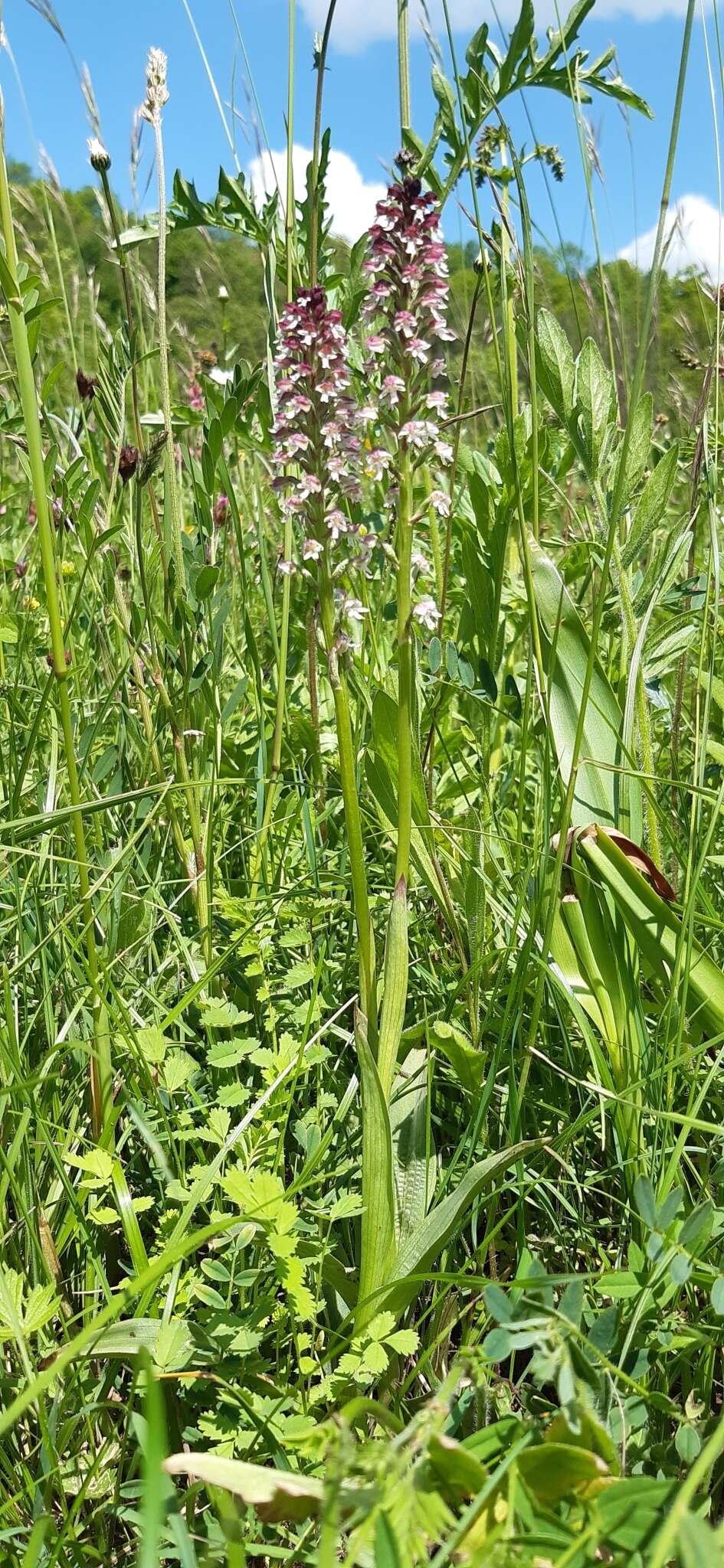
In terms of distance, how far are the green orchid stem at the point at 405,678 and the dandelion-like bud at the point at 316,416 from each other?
0.26ft

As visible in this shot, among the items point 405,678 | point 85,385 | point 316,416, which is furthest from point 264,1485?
point 85,385

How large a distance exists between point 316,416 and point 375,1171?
100 cm

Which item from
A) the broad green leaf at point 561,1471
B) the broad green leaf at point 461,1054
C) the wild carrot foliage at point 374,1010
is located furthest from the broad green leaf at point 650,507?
the broad green leaf at point 561,1471

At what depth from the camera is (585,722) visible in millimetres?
1608

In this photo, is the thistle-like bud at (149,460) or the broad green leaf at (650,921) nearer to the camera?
the broad green leaf at (650,921)

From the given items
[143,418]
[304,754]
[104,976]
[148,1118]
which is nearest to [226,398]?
[143,418]

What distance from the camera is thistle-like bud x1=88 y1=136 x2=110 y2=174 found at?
1.64 meters

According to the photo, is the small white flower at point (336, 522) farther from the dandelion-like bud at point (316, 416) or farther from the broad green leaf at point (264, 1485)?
the broad green leaf at point (264, 1485)

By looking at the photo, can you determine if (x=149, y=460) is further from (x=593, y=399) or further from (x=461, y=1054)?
(x=461, y=1054)

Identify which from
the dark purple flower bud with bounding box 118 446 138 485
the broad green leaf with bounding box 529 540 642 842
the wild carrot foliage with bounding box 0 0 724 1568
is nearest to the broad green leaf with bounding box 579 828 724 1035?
the wild carrot foliage with bounding box 0 0 724 1568

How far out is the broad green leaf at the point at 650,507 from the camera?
5.43 feet

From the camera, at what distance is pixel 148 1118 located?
4.57ft

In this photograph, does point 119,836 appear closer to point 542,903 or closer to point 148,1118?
point 148,1118

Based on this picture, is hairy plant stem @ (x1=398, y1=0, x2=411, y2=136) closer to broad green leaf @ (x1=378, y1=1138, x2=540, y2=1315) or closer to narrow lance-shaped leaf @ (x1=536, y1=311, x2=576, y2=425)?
narrow lance-shaped leaf @ (x1=536, y1=311, x2=576, y2=425)
